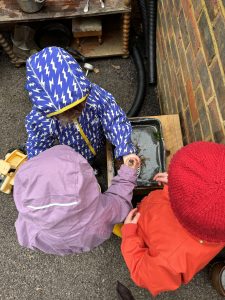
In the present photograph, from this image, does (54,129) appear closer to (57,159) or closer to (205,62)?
(57,159)

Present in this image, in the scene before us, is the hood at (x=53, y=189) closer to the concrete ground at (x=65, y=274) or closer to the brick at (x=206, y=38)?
the brick at (x=206, y=38)

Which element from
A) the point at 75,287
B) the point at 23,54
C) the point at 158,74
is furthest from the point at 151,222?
the point at 23,54

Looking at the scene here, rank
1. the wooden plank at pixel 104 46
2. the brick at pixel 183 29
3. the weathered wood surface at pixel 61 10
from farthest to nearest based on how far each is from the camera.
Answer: the wooden plank at pixel 104 46 → the weathered wood surface at pixel 61 10 → the brick at pixel 183 29

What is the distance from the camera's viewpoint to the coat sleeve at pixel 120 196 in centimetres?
148

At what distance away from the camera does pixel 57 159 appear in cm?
115

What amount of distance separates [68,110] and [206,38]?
73cm

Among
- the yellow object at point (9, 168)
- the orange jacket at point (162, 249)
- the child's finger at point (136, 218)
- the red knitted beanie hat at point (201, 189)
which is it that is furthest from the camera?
the yellow object at point (9, 168)

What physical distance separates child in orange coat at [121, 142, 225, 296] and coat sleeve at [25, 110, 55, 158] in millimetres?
631

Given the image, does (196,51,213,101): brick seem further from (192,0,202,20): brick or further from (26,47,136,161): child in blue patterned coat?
(26,47,136,161): child in blue patterned coat

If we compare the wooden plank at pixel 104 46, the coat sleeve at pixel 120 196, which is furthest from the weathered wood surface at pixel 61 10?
the coat sleeve at pixel 120 196

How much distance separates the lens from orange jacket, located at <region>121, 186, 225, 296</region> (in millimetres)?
1261

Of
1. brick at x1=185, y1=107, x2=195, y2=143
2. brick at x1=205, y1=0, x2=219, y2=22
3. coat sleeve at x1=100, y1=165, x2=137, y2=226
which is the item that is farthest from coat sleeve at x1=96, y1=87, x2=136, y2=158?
brick at x1=205, y1=0, x2=219, y2=22

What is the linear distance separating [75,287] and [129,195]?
2.92ft

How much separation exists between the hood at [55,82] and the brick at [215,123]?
23.6 inches
